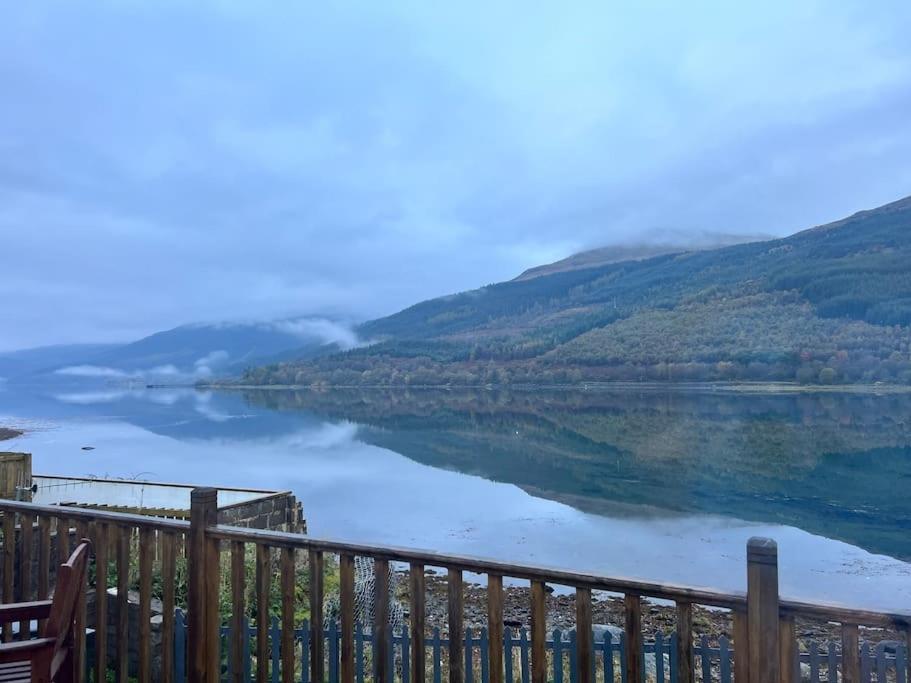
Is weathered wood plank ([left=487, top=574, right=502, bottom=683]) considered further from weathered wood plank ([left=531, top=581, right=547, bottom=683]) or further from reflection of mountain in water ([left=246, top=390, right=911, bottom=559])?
reflection of mountain in water ([left=246, top=390, right=911, bottom=559])

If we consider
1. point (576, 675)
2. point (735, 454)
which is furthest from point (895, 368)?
point (576, 675)

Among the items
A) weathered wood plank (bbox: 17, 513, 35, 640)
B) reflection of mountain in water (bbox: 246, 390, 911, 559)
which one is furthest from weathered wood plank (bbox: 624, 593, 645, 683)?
reflection of mountain in water (bbox: 246, 390, 911, 559)

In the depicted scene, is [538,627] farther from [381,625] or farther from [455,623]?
[381,625]

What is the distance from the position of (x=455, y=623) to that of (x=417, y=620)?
0.16 metres

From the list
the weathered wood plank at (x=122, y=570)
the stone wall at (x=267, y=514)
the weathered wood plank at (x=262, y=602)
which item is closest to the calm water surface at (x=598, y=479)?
the weathered wood plank at (x=262, y=602)

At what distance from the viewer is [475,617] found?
363 inches

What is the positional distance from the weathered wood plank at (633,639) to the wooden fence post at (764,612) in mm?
349

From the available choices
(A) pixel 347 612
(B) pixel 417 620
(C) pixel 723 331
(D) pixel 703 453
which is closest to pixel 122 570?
(A) pixel 347 612

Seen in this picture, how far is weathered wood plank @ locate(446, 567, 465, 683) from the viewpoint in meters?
2.65

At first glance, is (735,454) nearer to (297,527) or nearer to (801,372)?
(297,527)

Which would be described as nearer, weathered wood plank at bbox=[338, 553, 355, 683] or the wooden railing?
the wooden railing

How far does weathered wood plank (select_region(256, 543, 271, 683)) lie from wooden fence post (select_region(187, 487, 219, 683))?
7.5 inches

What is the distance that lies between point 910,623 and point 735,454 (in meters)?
32.0

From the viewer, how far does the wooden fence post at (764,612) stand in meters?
2.17
